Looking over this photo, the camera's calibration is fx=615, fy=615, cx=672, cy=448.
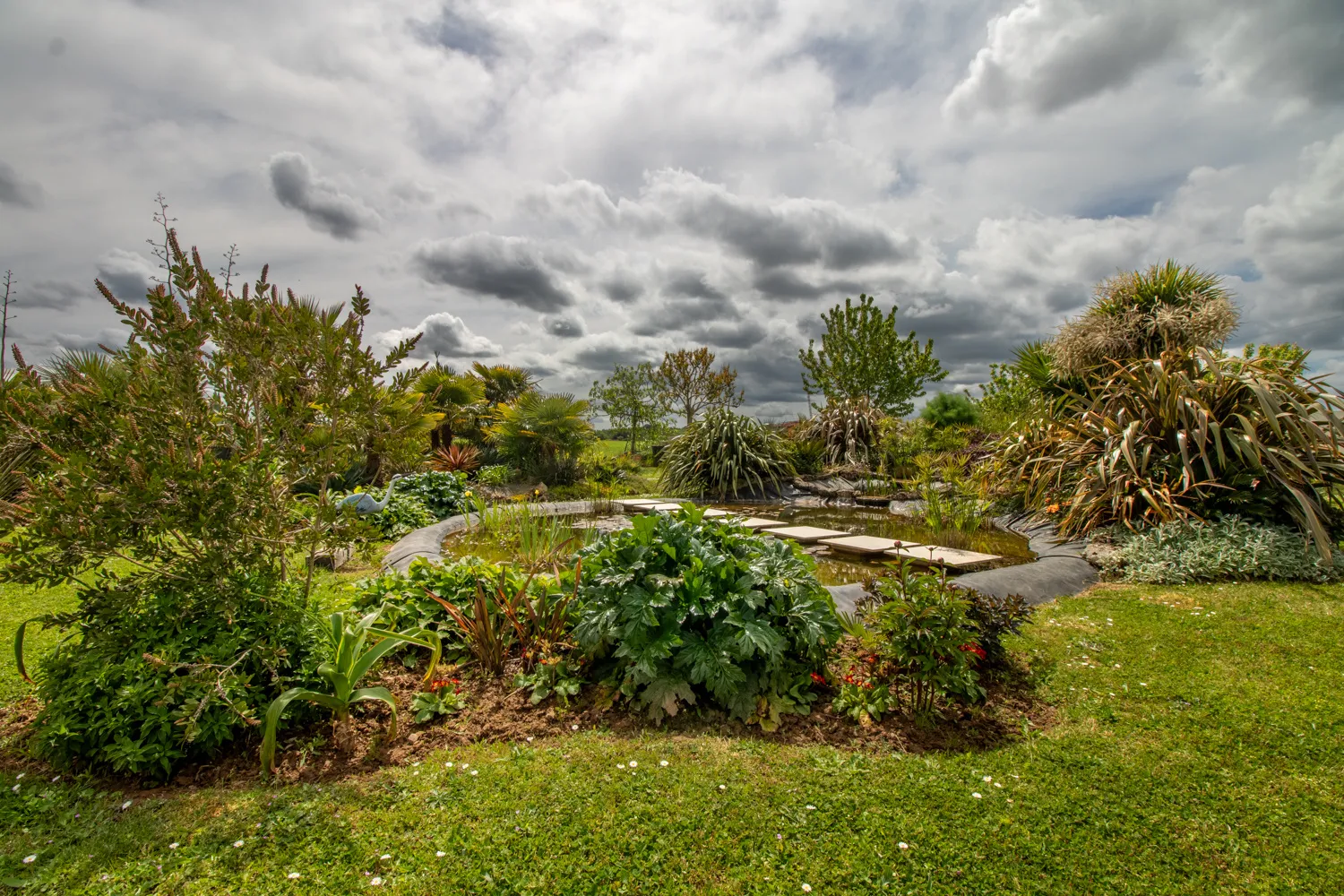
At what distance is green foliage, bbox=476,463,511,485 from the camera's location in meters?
12.2

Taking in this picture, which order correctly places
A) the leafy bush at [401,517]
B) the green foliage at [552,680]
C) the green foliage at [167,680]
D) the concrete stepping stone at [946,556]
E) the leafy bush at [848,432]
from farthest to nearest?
1. the leafy bush at [848,432]
2. the leafy bush at [401,517]
3. the concrete stepping stone at [946,556]
4. the green foliage at [552,680]
5. the green foliage at [167,680]

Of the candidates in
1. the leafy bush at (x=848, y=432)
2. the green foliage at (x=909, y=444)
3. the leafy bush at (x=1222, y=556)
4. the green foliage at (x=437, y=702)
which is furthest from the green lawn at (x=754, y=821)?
the leafy bush at (x=848, y=432)

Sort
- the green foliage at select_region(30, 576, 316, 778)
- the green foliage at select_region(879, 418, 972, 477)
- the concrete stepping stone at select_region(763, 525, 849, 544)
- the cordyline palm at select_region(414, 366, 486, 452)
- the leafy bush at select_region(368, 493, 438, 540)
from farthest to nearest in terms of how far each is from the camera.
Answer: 1. the cordyline palm at select_region(414, 366, 486, 452)
2. the green foliage at select_region(879, 418, 972, 477)
3. the leafy bush at select_region(368, 493, 438, 540)
4. the concrete stepping stone at select_region(763, 525, 849, 544)
5. the green foliage at select_region(30, 576, 316, 778)

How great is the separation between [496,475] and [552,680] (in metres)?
9.92

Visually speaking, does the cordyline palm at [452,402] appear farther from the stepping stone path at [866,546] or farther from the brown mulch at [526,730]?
the brown mulch at [526,730]

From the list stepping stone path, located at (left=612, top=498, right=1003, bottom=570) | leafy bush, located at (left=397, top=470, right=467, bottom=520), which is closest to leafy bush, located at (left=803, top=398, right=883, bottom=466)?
stepping stone path, located at (left=612, top=498, right=1003, bottom=570)

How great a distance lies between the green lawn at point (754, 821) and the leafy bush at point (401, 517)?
554 cm

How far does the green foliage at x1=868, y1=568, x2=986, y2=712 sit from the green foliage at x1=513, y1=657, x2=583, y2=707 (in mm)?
1450

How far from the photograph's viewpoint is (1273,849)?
6.24 feet

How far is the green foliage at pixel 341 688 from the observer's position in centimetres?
225

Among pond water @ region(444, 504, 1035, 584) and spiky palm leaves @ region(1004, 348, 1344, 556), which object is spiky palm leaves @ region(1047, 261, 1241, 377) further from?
pond water @ region(444, 504, 1035, 584)

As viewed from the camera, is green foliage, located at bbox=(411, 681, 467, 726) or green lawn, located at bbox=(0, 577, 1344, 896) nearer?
green lawn, located at bbox=(0, 577, 1344, 896)

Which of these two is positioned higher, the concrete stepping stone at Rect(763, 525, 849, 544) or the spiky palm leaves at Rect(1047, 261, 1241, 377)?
the spiky palm leaves at Rect(1047, 261, 1241, 377)

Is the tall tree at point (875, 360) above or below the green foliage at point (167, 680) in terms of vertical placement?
above
